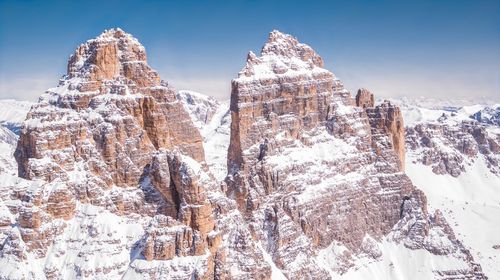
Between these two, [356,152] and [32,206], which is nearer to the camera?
[32,206]

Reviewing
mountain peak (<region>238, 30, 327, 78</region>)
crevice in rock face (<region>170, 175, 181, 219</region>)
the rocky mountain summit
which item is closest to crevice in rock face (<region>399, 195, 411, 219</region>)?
the rocky mountain summit

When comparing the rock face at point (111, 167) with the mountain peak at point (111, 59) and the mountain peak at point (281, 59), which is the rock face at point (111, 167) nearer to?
the mountain peak at point (111, 59)

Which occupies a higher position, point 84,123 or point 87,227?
point 84,123

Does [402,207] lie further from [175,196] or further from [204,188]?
[175,196]

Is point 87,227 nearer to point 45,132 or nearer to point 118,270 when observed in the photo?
point 118,270

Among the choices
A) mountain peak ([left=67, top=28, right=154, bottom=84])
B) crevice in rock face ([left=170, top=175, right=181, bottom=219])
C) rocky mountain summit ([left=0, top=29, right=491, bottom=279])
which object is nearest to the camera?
rocky mountain summit ([left=0, top=29, right=491, bottom=279])

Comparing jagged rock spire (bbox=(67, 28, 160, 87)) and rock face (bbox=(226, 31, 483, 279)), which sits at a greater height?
jagged rock spire (bbox=(67, 28, 160, 87))

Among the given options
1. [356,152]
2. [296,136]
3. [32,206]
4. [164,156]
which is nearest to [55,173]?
[32,206]

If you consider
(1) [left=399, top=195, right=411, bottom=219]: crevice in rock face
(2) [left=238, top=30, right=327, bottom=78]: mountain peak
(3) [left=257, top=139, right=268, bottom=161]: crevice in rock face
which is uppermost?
(2) [left=238, top=30, right=327, bottom=78]: mountain peak

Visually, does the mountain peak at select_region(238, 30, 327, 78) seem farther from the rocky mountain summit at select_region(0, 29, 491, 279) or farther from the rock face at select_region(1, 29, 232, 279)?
the rock face at select_region(1, 29, 232, 279)
